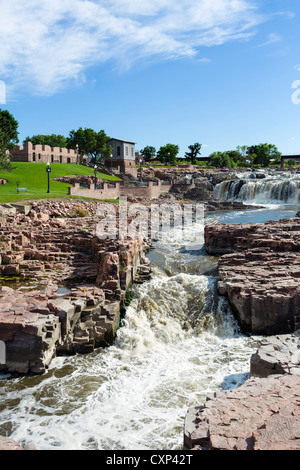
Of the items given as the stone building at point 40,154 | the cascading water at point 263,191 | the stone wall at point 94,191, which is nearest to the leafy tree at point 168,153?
the stone building at point 40,154

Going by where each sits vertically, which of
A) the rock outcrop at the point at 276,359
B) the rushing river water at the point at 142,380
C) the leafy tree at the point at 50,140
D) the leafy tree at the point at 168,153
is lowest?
the rushing river water at the point at 142,380

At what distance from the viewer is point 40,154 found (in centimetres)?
6003

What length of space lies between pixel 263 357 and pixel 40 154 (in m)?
56.8

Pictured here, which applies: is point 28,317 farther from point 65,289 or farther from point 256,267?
point 256,267

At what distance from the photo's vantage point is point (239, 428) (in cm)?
625

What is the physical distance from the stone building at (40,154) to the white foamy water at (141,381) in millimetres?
46098

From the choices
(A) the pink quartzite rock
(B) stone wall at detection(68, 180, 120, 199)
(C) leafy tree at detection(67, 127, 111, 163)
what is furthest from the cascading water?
(A) the pink quartzite rock

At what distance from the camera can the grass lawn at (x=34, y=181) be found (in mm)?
32888

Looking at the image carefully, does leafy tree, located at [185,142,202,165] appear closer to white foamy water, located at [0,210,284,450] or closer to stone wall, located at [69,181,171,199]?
stone wall, located at [69,181,171,199]

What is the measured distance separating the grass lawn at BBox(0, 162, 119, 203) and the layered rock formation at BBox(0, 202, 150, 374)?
10269 millimetres

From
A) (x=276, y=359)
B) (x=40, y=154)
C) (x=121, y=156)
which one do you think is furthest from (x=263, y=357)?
(x=121, y=156)

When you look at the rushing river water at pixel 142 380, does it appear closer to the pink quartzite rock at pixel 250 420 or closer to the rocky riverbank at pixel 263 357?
the rocky riverbank at pixel 263 357

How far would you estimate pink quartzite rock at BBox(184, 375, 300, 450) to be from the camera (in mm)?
5668
